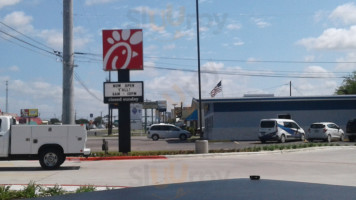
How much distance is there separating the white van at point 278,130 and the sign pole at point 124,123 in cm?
1376

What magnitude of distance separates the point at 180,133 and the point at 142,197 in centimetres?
4274

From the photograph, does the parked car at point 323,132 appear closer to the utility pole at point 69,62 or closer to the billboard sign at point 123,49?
the billboard sign at point 123,49

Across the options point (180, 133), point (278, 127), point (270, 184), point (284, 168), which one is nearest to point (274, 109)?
point (278, 127)

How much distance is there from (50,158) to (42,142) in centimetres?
69

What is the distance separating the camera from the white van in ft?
112

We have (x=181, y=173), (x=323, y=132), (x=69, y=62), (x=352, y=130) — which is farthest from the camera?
(x=352, y=130)

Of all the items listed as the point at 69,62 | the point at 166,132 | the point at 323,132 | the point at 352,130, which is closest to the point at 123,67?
the point at 69,62

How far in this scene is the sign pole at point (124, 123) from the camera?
24297 mm

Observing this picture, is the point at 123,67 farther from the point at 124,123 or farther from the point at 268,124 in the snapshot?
the point at 268,124

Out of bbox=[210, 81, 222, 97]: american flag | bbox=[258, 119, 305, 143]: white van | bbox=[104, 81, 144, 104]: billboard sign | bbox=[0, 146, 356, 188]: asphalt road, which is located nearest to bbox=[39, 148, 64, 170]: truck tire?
bbox=[0, 146, 356, 188]: asphalt road

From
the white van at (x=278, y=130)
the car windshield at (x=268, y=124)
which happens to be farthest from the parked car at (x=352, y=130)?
the car windshield at (x=268, y=124)

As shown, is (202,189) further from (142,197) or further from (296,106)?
(296,106)

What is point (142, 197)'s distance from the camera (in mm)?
3258

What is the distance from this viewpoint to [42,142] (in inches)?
657
